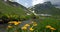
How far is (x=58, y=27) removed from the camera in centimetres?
603

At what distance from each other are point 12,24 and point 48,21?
1.90 meters

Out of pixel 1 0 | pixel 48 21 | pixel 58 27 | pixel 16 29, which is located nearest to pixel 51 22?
pixel 48 21

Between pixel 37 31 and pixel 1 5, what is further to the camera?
pixel 1 5

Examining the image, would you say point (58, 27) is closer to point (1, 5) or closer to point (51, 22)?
point (51, 22)

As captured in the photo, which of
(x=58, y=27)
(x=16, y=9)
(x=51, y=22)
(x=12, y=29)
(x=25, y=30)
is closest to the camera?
(x=25, y=30)

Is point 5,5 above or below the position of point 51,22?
below

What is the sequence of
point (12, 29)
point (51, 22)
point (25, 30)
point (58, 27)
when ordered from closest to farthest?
1. point (25, 30)
2. point (12, 29)
3. point (58, 27)
4. point (51, 22)

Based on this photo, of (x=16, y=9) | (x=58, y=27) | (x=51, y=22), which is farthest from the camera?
(x=16, y=9)

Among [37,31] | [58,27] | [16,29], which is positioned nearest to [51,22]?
[58,27]

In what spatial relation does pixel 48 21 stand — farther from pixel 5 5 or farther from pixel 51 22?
pixel 5 5

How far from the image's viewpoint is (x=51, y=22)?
6770 millimetres

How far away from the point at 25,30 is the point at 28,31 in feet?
0.96

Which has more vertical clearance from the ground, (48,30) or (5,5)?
(48,30)

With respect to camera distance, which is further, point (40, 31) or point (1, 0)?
point (1, 0)
